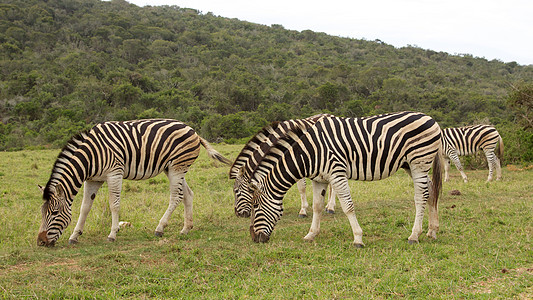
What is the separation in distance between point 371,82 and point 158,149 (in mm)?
46885

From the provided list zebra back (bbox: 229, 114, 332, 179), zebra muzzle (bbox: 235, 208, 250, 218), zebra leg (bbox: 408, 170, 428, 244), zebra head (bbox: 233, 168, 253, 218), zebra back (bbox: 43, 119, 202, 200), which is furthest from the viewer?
zebra muzzle (bbox: 235, 208, 250, 218)

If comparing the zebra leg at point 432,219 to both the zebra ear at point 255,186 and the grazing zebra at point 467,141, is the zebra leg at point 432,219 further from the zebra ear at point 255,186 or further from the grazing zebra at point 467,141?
the grazing zebra at point 467,141

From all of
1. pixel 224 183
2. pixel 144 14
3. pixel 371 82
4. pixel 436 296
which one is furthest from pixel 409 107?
pixel 144 14

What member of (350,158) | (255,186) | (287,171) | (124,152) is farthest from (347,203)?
(124,152)

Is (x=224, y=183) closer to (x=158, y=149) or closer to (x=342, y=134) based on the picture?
(x=158, y=149)

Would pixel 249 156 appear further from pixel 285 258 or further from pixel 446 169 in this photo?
pixel 446 169

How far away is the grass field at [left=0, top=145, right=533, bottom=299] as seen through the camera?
4785mm

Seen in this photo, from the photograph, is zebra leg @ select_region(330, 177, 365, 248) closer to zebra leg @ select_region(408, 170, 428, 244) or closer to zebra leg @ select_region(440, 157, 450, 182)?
zebra leg @ select_region(408, 170, 428, 244)

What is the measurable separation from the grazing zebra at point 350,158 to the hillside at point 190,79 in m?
15.6

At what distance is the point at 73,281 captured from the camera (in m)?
5.10

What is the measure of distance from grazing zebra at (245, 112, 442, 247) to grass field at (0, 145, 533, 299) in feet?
1.70

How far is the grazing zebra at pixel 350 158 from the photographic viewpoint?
6637 mm

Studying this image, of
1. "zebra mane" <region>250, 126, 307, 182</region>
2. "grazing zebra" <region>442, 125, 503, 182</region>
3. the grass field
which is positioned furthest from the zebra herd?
"grazing zebra" <region>442, 125, 503, 182</region>

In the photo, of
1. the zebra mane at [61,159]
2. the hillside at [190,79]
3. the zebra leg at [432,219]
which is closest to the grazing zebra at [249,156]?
the zebra leg at [432,219]
